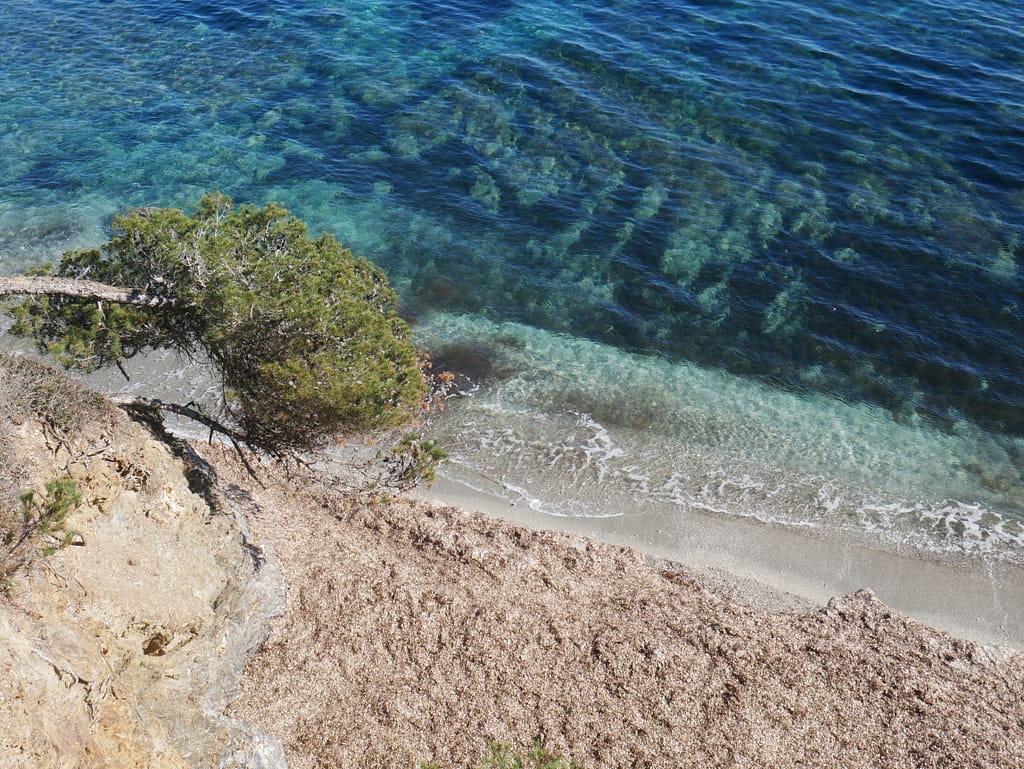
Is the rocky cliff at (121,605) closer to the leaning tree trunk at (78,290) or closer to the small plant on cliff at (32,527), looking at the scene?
the small plant on cliff at (32,527)

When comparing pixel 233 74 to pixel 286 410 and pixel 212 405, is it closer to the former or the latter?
pixel 212 405

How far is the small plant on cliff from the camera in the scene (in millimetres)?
10875

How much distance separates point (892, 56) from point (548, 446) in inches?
1237

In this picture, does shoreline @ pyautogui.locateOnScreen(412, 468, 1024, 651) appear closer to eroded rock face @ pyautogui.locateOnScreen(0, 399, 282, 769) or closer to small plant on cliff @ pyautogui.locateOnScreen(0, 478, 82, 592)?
eroded rock face @ pyautogui.locateOnScreen(0, 399, 282, 769)

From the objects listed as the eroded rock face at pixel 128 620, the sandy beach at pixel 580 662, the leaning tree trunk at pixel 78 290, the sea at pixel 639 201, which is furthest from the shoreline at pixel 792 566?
the leaning tree trunk at pixel 78 290

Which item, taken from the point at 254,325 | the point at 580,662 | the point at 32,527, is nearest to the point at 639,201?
the point at 580,662

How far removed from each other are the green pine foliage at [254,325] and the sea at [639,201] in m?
7.51

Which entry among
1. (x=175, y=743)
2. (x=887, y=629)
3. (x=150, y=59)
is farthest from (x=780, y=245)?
(x=150, y=59)

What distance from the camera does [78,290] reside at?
548 inches

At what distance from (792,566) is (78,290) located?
53.1 ft

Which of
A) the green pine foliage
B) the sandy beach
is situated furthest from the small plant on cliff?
the sandy beach

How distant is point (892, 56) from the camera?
40.6m

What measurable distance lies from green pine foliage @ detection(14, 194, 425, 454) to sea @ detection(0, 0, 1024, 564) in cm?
751

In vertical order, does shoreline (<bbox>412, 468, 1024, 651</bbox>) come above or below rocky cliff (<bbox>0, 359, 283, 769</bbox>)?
below
